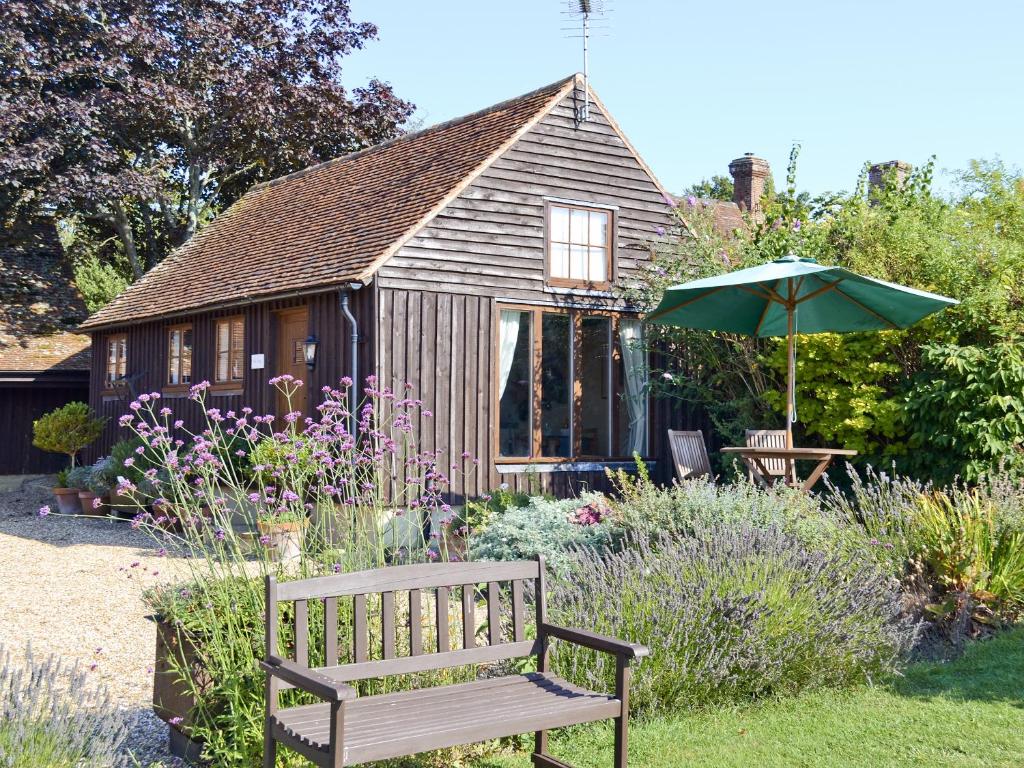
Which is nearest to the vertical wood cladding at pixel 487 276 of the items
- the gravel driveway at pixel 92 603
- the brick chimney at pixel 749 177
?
the gravel driveway at pixel 92 603

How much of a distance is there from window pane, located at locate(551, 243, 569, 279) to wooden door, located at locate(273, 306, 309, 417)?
3006mm

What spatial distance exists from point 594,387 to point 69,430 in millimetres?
9146

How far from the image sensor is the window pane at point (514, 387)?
1232 cm

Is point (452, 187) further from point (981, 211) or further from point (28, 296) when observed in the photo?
point (28, 296)

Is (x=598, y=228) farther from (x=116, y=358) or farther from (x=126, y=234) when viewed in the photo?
(x=126, y=234)

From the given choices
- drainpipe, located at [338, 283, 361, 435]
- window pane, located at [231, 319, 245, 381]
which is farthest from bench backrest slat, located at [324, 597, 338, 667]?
window pane, located at [231, 319, 245, 381]

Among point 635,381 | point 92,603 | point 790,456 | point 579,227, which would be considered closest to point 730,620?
point 790,456

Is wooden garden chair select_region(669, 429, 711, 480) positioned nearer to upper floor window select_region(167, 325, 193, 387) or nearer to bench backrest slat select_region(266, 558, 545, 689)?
bench backrest slat select_region(266, 558, 545, 689)

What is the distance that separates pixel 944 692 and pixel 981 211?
792 centimetres

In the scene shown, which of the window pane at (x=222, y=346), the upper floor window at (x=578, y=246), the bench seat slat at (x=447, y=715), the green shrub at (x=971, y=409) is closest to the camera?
the bench seat slat at (x=447, y=715)

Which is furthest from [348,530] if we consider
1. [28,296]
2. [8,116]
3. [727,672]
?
[28,296]

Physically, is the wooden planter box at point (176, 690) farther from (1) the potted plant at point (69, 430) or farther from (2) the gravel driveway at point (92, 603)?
(1) the potted plant at point (69, 430)

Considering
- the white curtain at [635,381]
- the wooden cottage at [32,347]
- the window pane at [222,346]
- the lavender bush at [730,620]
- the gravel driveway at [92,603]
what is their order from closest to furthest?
the lavender bush at [730,620] → the gravel driveway at [92,603] → the white curtain at [635,381] → the window pane at [222,346] → the wooden cottage at [32,347]

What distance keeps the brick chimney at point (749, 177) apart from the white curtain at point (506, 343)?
11.0m
